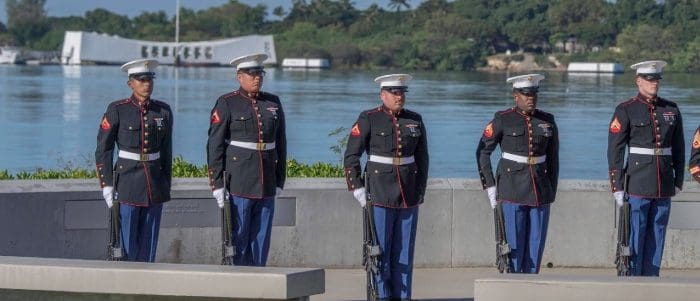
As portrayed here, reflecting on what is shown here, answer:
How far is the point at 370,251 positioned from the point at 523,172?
0.99 m

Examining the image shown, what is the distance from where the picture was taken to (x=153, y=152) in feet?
31.4

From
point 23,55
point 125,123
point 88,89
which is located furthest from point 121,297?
point 23,55

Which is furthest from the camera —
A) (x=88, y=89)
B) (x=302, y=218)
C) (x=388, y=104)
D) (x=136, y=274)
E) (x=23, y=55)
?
(x=23, y=55)

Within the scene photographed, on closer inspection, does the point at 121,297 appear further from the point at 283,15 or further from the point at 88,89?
the point at 283,15

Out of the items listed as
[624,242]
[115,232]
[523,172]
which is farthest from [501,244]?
[115,232]

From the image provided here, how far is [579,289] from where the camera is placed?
7457mm

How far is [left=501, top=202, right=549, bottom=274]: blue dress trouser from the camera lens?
9.61 metres

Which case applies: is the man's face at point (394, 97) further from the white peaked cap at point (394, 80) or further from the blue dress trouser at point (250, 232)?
the blue dress trouser at point (250, 232)

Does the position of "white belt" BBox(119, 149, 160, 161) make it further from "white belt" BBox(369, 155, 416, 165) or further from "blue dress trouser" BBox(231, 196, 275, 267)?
"white belt" BBox(369, 155, 416, 165)

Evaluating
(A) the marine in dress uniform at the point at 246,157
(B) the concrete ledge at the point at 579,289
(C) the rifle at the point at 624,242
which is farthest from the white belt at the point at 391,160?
(B) the concrete ledge at the point at 579,289

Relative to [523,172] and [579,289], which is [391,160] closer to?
[523,172]

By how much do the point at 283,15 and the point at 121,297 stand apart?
561ft

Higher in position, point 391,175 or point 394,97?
point 394,97

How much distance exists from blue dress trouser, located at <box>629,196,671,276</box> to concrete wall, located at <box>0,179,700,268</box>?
3.45 feet
